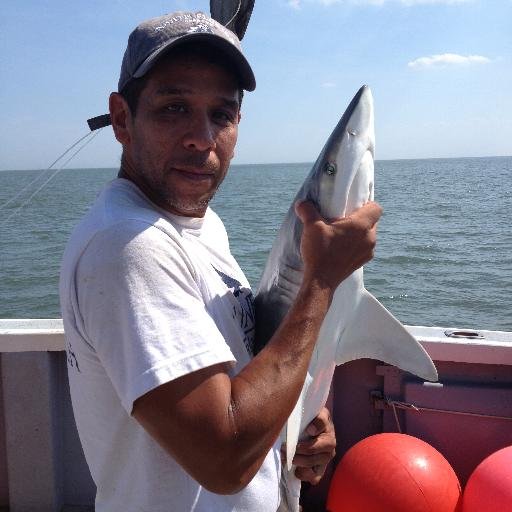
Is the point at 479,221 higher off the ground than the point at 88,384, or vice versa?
the point at 88,384

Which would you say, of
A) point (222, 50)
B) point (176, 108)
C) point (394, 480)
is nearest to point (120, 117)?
point (176, 108)

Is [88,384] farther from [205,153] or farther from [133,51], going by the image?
[133,51]

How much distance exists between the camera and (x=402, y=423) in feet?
11.5

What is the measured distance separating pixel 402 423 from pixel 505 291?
38.9ft

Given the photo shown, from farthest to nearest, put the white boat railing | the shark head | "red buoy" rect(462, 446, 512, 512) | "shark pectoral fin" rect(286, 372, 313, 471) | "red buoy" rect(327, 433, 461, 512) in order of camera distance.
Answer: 1. the white boat railing
2. "red buoy" rect(327, 433, 461, 512)
3. "red buoy" rect(462, 446, 512, 512)
4. "shark pectoral fin" rect(286, 372, 313, 471)
5. the shark head

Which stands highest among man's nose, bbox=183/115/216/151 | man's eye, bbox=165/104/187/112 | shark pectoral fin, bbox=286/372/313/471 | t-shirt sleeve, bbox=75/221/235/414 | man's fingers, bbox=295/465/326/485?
man's eye, bbox=165/104/187/112

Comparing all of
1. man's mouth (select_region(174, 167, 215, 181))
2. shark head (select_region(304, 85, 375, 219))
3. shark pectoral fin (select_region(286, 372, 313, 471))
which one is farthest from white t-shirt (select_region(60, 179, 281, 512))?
shark head (select_region(304, 85, 375, 219))

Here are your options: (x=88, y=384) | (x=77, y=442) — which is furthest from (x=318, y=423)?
(x=77, y=442)

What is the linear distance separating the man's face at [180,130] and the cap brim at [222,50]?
0.04 m

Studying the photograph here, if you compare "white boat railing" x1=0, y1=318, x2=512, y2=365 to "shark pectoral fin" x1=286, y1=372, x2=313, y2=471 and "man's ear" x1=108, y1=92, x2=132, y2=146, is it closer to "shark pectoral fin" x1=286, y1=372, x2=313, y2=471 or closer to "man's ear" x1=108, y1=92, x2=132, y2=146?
"shark pectoral fin" x1=286, y1=372, x2=313, y2=471

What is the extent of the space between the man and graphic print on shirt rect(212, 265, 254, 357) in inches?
0.4

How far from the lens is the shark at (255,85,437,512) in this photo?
1.89 m

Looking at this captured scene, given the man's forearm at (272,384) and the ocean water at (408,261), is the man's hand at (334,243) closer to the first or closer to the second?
the man's forearm at (272,384)

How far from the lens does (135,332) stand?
→ 4.05 ft
